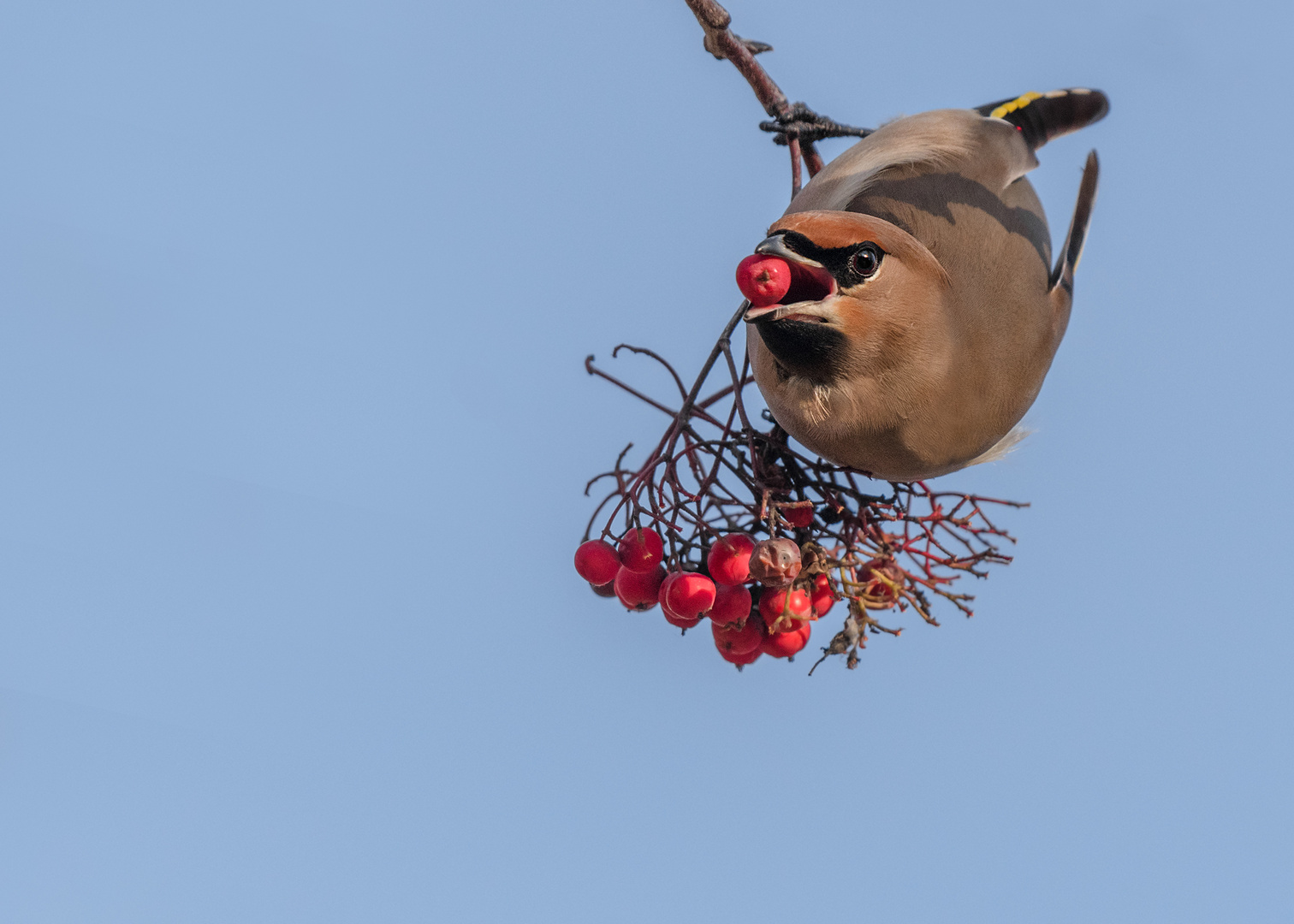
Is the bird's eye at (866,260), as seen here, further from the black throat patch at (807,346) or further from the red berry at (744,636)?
the red berry at (744,636)

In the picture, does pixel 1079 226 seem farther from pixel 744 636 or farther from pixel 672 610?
pixel 672 610

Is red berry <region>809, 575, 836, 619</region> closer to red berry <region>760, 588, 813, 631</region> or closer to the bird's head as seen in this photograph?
red berry <region>760, 588, 813, 631</region>

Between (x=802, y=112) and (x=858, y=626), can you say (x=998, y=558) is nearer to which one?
(x=858, y=626)

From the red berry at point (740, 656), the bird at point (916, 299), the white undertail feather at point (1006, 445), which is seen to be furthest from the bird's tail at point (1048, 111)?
the red berry at point (740, 656)

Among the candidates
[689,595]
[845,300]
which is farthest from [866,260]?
[689,595]

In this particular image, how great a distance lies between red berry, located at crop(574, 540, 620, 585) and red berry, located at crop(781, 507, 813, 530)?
1.11 feet

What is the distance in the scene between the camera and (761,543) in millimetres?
2541

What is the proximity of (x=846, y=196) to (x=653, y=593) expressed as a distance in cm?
90

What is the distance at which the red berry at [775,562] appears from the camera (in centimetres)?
252

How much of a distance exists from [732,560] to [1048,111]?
1.58 metres

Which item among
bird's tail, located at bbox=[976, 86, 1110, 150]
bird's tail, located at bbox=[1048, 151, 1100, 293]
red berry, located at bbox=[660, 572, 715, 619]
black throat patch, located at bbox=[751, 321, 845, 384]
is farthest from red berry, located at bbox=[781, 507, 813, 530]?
bird's tail, located at bbox=[976, 86, 1110, 150]

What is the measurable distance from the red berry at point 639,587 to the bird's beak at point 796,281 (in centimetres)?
62

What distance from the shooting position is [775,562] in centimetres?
252

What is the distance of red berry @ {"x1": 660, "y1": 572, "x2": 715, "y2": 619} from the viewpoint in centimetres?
255
